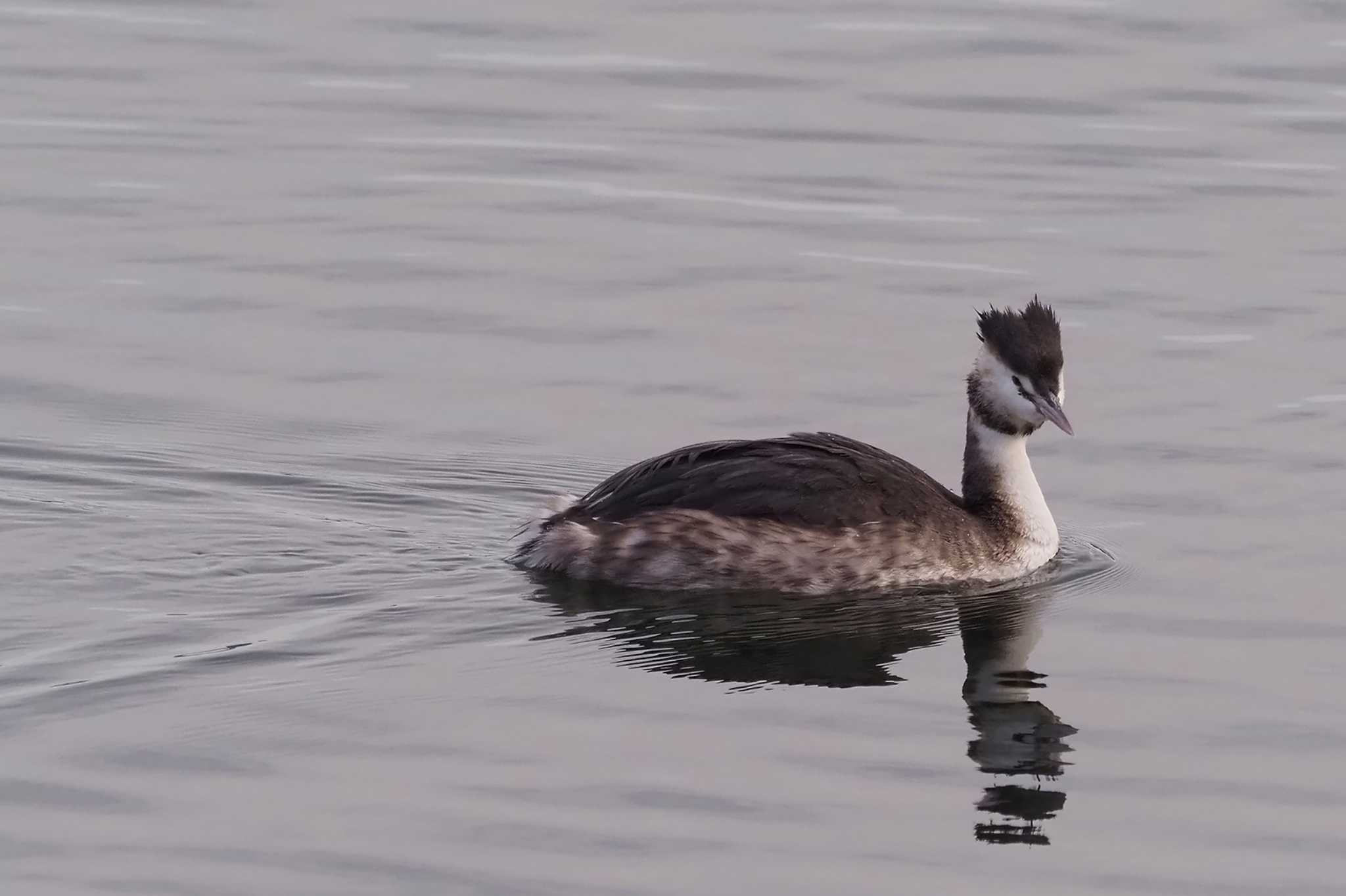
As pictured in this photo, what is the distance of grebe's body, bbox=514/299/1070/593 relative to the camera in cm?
1122

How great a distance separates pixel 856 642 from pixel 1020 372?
186 centimetres

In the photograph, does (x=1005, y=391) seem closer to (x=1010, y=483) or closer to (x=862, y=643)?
(x=1010, y=483)

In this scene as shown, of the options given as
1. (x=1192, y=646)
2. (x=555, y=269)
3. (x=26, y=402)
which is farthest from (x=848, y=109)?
(x=1192, y=646)

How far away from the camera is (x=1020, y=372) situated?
38.5ft

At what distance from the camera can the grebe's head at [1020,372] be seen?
11.6 m

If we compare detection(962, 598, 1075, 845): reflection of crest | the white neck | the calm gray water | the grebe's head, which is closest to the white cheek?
the grebe's head

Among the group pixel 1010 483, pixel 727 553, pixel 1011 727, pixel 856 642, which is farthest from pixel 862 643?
pixel 1010 483

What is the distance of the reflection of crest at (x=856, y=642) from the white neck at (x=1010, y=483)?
Result: 27 centimetres

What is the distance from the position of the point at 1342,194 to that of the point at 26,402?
29.9 feet

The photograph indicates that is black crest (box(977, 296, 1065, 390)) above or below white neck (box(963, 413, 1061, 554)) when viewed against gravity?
above

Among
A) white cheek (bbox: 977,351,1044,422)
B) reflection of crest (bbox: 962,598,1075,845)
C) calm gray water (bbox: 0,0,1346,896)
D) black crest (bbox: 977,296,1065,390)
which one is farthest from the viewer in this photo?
white cheek (bbox: 977,351,1044,422)

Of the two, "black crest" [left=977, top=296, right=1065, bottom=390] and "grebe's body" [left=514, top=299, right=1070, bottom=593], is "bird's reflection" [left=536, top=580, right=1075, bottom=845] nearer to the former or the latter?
"grebe's body" [left=514, top=299, right=1070, bottom=593]

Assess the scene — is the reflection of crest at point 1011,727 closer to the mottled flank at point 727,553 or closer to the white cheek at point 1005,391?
the mottled flank at point 727,553

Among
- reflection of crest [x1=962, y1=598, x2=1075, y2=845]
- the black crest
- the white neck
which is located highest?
the black crest
